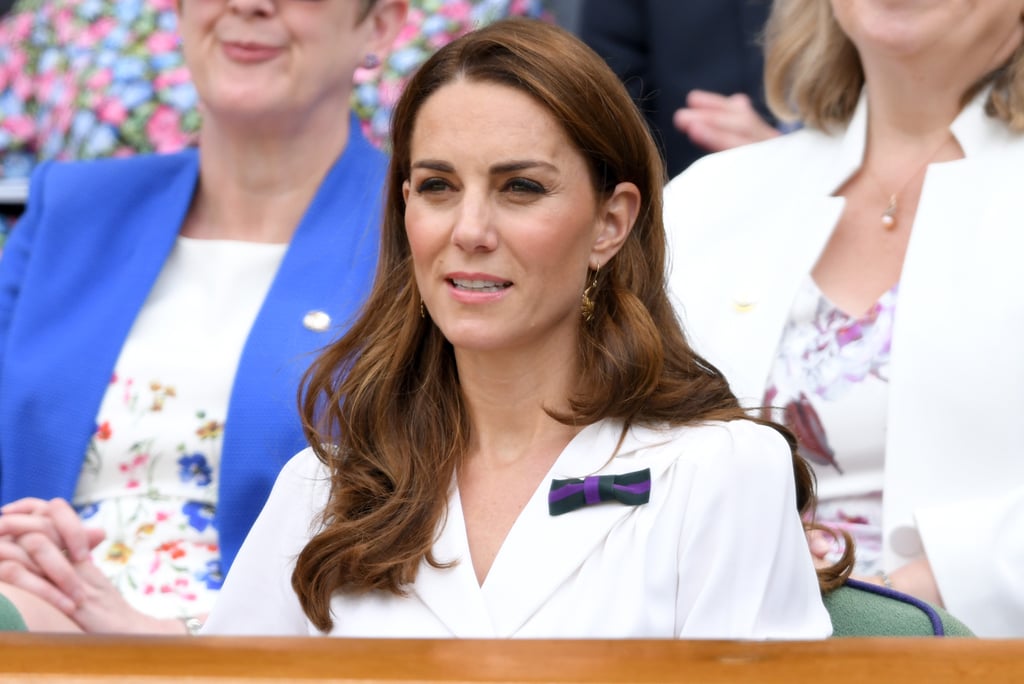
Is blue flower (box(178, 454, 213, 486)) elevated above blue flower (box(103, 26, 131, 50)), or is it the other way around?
blue flower (box(103, 26, 131, 50))

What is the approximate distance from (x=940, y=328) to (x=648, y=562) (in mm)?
726

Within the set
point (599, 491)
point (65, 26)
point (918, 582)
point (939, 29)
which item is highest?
point (65, 26)

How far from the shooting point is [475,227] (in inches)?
63.5

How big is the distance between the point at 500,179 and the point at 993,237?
83cm

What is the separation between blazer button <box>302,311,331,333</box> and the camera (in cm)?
238

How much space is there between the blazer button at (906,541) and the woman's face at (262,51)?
113 centimetres

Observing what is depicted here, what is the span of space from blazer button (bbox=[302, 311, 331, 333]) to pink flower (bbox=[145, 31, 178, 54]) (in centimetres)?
105

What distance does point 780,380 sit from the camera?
223 centimetres

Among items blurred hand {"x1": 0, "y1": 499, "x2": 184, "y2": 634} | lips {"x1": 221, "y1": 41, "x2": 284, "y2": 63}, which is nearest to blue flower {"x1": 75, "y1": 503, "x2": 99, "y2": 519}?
blurred hand {"x1": 0, "y1": 499, "x2": 184, "y2": 634}

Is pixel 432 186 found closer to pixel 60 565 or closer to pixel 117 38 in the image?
pixel 60 565

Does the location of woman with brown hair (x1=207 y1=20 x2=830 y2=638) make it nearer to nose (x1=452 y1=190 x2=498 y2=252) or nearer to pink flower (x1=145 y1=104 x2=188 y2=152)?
nose (x1=452 y1=190 x2=498 y2=252)

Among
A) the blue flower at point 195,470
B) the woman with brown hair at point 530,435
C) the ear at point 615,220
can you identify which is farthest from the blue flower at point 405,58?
the ear at point 615,220

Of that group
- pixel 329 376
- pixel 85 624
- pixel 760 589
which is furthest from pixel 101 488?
pixel 760 589

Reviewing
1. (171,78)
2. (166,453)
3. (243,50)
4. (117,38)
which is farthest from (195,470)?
(117,38)
